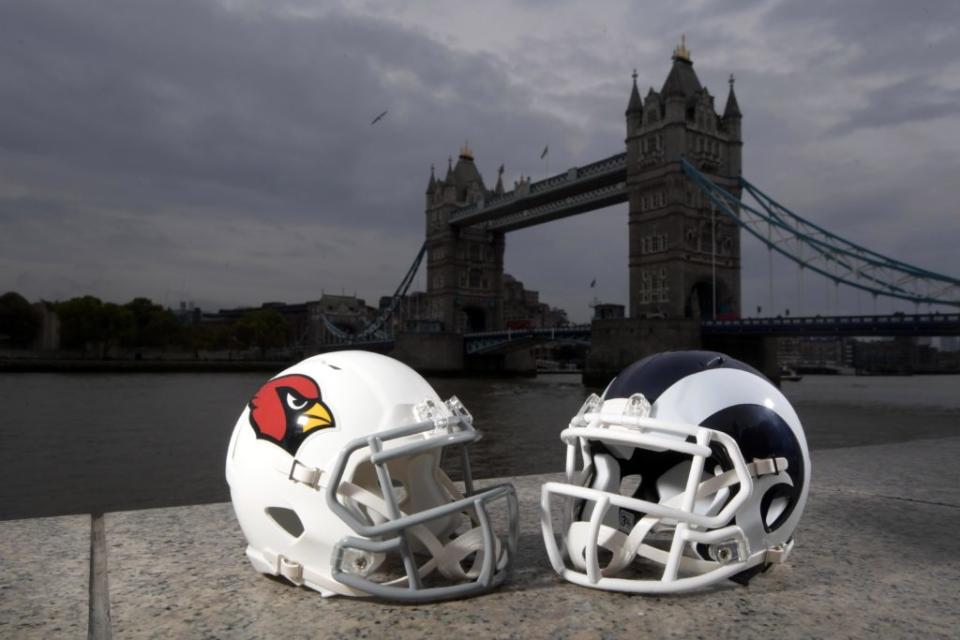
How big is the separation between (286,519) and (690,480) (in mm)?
1684

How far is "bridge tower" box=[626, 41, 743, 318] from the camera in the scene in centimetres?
5297

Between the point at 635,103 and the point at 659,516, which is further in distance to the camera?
the point at 635,103

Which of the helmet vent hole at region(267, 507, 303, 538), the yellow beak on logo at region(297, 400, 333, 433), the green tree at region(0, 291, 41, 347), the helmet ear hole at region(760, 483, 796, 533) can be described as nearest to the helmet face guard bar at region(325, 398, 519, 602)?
the yellow beak on logo at region(297, 400, 333, 433)

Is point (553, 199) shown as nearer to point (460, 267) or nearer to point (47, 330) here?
point (460, 267)

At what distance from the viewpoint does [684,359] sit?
9.78 feet

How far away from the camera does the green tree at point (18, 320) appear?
6994 centimetres

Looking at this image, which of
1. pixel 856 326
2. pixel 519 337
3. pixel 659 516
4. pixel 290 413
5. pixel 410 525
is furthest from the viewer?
pixel 519 337

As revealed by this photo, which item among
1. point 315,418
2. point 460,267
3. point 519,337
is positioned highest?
point 460,267

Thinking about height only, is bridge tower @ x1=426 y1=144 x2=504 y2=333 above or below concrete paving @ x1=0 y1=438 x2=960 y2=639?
above

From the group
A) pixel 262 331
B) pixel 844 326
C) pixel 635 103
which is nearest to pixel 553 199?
pixel 635 103

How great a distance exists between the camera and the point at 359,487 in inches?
101

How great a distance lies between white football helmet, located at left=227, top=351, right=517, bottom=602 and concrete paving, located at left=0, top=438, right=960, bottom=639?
4.8 inches

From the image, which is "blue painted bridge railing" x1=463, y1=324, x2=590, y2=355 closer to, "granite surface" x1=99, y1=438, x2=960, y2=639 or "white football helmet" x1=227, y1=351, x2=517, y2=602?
"granite surface" x1=99, y1=438, x2=960, y2=639

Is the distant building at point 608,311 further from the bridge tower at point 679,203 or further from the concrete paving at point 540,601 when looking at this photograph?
the concrete paving at point 540,601
